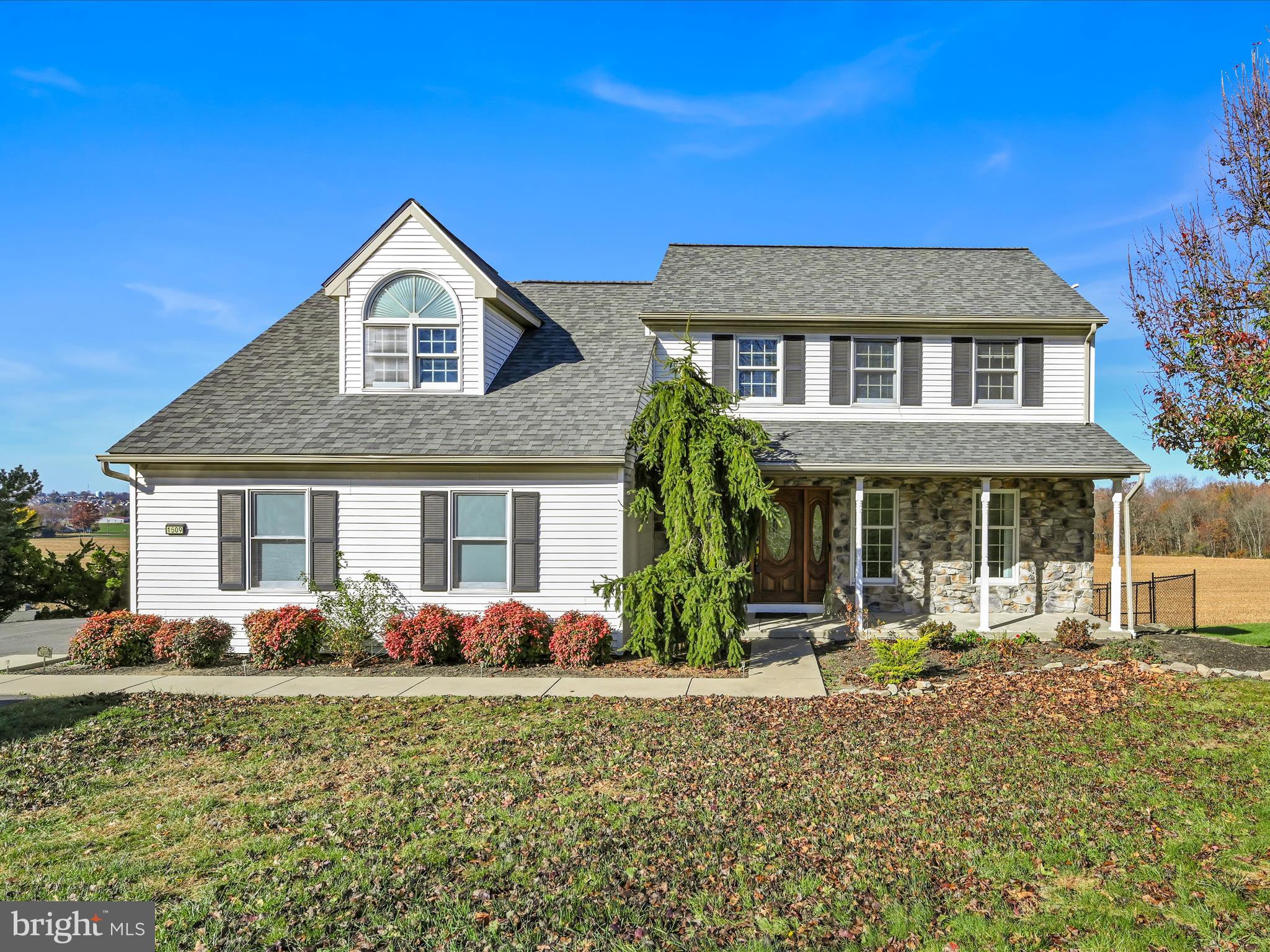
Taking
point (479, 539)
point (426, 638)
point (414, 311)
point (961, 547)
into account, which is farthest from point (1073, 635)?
point (414, 311)

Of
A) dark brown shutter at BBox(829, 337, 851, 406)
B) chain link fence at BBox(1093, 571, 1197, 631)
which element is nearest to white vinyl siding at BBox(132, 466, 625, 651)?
dark brown shutter at BBox(829, 337, 851, 406)

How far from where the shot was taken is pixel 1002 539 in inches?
551

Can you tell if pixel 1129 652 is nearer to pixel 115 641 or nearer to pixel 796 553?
pixel 796 553

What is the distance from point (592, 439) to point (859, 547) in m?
5.19

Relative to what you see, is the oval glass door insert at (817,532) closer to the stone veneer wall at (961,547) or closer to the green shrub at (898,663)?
the stone veneer wall at (961,547)

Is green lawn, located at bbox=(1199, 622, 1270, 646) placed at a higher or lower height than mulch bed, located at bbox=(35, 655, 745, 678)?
lower

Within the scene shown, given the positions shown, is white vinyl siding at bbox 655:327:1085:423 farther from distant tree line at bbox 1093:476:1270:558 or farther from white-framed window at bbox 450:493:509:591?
distant tree line at bbox 1093:476:1270:558

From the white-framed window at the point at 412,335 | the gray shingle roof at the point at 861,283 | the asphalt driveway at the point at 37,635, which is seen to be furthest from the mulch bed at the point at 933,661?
the asphalt driveway at the point at 37,635

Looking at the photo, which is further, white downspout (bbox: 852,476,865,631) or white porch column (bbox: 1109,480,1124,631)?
white downspout (bbox: 852,476,865,631)

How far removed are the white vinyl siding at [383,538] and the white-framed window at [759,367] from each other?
159 inches

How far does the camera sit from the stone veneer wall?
13.8 metres

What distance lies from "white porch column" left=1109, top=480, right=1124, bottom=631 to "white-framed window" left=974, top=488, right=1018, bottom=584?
1.65 m

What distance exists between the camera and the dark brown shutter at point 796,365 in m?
14.0

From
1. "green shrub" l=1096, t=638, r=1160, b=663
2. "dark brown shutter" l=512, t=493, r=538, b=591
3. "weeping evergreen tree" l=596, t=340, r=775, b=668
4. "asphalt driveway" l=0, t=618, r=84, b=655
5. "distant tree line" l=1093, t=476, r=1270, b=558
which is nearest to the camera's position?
"weeping evergreen tree" l=596, t=340, r=775, b=668
